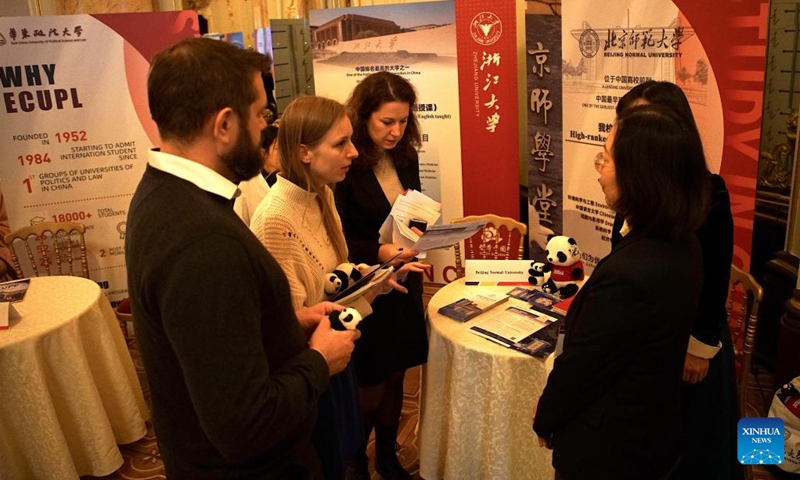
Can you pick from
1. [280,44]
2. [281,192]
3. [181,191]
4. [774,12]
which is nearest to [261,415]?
[181,191]

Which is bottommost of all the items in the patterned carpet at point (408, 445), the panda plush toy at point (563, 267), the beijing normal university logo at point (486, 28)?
the patterned carpet at point (408, 445)

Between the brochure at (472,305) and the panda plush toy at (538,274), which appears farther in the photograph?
the panda plush toy at (538,274)

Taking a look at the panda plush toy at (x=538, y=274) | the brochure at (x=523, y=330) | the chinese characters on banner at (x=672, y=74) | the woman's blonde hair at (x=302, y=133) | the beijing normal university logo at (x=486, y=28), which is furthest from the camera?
the beijing normal university logo at (x=486, y=28)

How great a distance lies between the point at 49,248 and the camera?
151 inches

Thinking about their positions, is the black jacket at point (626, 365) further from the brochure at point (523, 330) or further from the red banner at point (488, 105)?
the red banner at point (488, 105)

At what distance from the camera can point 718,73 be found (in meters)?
2.71

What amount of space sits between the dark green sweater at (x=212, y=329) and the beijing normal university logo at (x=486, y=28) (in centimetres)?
298

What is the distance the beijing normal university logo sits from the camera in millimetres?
3760

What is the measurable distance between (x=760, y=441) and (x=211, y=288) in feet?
6.84

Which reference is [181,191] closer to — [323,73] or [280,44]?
[323,73]

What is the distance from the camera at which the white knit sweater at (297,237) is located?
70.1 inches

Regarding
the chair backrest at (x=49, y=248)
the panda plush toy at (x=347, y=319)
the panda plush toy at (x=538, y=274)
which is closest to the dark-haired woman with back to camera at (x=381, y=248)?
the panda plush toy at (x=538, y=274)

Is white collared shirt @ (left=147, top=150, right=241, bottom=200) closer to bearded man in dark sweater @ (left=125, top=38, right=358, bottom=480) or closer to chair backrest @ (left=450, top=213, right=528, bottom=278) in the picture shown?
bearded man in dark sweater @ (left=125, top=38, right=358, bottom=480)

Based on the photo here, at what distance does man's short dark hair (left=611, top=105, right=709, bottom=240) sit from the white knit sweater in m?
0.90
